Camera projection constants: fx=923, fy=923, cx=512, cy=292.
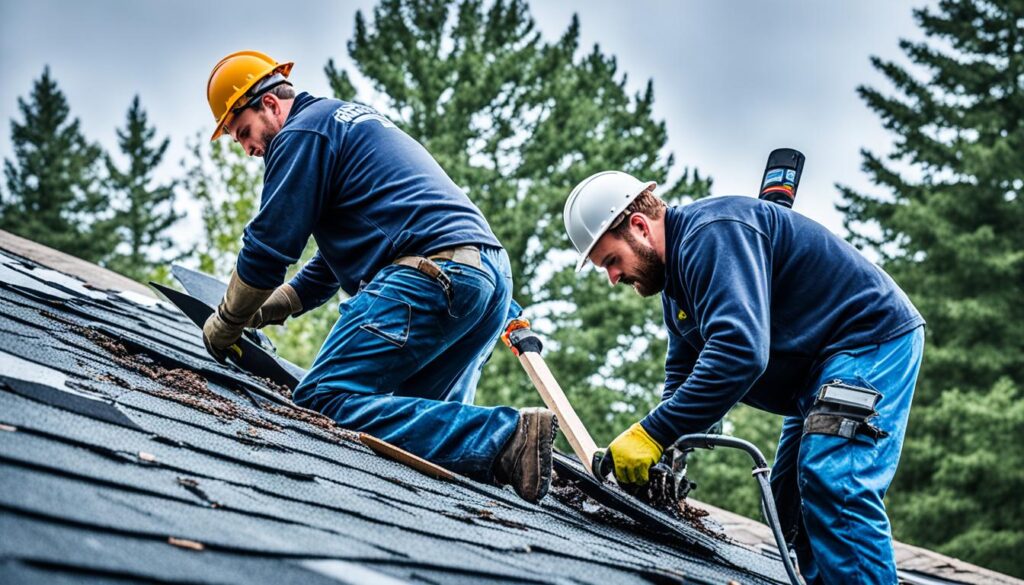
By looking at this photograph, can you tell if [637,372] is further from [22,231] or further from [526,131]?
[22,231]

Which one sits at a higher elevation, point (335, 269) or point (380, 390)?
point (335, 269)

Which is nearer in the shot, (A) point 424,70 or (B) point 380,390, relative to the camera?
(B) point 380,390

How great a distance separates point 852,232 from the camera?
16891mm

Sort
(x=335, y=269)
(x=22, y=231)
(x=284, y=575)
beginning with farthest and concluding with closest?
(x=22, y=231) → (x=335, y=269) → (x=284, y=575)

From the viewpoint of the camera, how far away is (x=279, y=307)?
388 cm

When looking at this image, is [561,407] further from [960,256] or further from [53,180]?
[53,180]

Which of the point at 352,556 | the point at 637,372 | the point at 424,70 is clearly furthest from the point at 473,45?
the point at 352,556

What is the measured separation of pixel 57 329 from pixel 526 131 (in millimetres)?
15445

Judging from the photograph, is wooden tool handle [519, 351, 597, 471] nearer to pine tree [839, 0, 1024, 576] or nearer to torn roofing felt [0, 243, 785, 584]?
torn roofing felt [0, 243, 785, 584]

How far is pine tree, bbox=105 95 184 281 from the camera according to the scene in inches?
1108

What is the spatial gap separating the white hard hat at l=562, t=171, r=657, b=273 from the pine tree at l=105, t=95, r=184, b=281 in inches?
1005

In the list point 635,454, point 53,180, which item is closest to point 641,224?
point 635,454

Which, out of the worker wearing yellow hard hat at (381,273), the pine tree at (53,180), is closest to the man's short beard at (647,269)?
the worker wearing yellow hard hat at (381,273)

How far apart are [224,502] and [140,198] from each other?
30.4 meters
